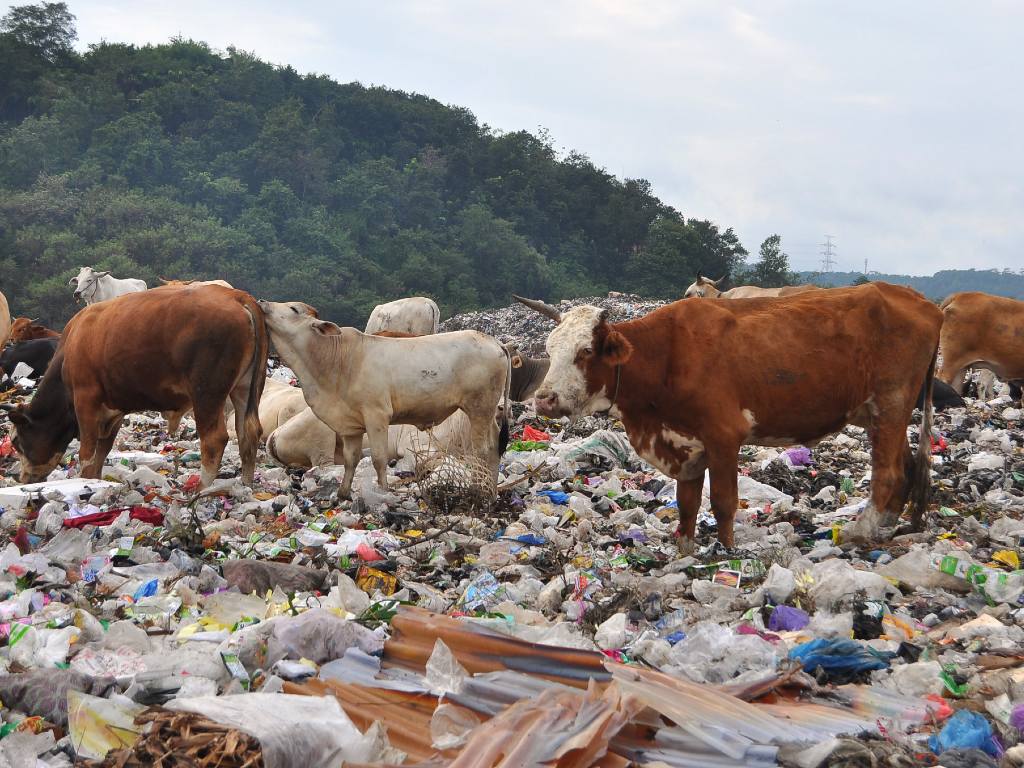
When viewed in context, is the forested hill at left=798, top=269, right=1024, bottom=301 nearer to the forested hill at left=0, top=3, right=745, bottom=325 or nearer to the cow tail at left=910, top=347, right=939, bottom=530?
the forested hill at left=0, top=3, right=745, bottom=325

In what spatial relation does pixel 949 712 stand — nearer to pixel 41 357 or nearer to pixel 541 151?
pixel 41 357

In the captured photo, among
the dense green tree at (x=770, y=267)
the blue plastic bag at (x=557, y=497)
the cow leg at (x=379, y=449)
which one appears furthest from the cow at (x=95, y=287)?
the dense green tree at (x=770, y=267)

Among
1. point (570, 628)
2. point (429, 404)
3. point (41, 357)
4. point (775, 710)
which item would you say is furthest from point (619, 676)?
point (41, 357)

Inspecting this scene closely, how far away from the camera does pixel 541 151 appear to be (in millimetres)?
62938

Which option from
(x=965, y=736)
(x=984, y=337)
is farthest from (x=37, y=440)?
(x=984, y=337)

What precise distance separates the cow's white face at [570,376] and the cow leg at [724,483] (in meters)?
0.78

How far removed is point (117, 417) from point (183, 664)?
5.26 meters

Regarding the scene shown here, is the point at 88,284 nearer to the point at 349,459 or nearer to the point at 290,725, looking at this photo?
the point at 349,459

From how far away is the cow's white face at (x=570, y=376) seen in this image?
20.9 feet

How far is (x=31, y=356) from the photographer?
16.2 meters

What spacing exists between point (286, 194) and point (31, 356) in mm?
34278

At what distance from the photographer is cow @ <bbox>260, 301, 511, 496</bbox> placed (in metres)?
8.70

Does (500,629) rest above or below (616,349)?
below

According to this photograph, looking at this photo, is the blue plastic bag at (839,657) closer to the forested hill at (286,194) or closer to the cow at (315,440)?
the cow at (315,440)
